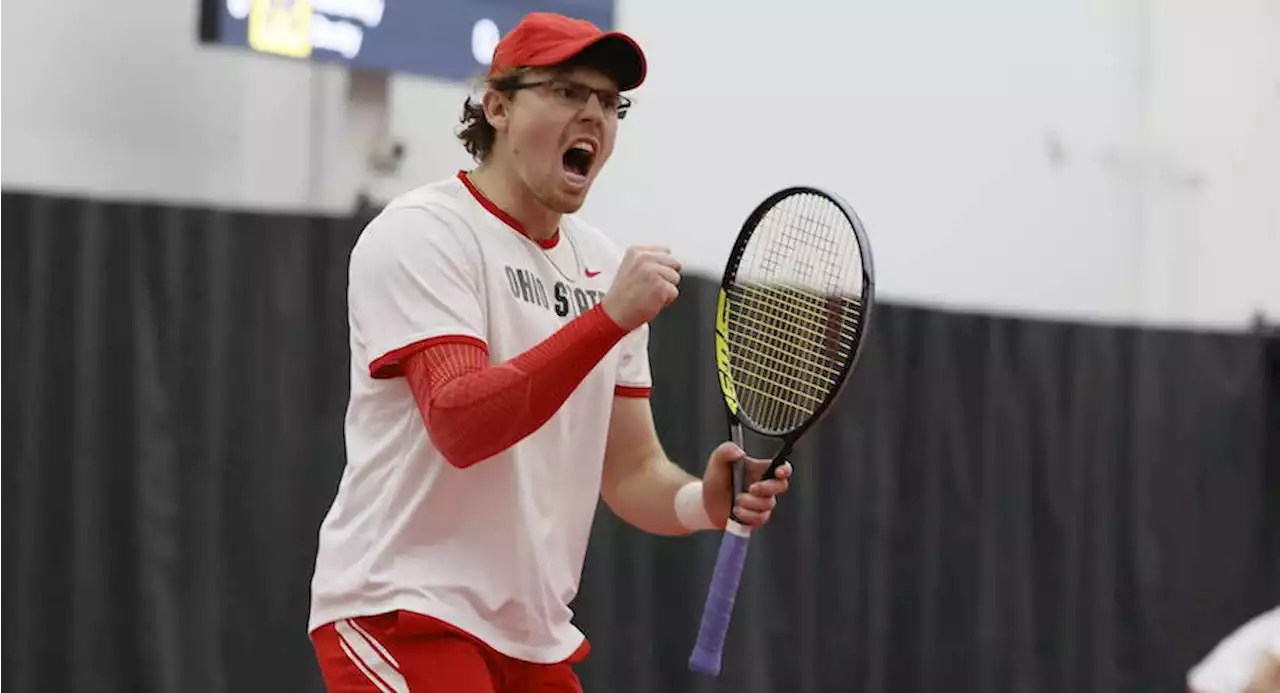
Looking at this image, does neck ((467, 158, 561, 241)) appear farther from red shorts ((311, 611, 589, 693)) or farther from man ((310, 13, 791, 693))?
red shorts ((311, 611, 589, 693))

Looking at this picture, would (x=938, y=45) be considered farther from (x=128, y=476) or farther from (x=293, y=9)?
(x=128, y=476)

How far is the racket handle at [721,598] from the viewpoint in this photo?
2.57m

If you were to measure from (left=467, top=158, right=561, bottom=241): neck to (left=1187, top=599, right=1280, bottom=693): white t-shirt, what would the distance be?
2.57m

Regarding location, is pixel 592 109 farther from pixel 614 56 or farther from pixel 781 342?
pixel 781 342

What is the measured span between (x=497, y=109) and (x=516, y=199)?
149 millimetres

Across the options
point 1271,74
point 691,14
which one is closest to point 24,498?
point 691,14

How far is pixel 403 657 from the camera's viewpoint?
2434mm

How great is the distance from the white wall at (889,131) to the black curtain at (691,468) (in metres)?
0.50

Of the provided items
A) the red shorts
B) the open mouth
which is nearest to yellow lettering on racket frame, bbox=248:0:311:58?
the open mouth

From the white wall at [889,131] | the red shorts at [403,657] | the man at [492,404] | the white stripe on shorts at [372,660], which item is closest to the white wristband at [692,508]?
the man at [492,404]

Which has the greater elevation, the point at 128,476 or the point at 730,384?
the point at 730,384

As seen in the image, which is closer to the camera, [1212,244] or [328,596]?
[328,596]

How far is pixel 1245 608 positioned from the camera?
8008mm

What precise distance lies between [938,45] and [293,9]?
3.39 meters
